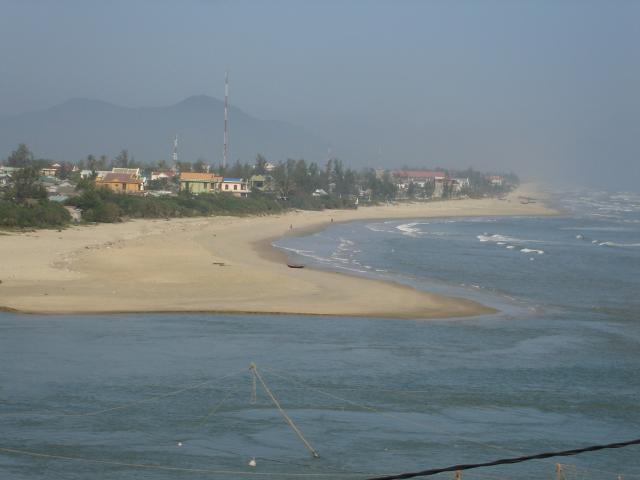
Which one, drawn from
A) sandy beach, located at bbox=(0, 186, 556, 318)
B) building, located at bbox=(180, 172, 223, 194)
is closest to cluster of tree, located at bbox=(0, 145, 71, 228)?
sandy beach, located at bbox=(0, 186, 556, 318)

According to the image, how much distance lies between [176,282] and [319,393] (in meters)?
15.6

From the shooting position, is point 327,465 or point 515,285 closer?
point 327,465

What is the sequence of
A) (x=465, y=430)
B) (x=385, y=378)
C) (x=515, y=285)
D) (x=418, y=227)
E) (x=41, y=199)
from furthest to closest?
(x=418, y=227), (x=41, y=199), (x=515, y=285), (x=385, y=378), (x=465, y=430)

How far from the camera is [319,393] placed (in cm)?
1802

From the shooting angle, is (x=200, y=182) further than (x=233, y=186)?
No

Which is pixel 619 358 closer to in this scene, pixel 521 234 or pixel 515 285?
pixel 515 285

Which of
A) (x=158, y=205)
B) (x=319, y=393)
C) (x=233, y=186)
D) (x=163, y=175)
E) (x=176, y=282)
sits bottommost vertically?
(x=319, y=393)

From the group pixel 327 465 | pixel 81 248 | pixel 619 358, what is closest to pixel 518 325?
pixel 619 358

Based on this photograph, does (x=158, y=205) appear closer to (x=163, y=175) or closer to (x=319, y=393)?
(x=163, y=175)

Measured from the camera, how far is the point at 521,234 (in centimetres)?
7175

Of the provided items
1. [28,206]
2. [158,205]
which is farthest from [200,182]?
[28,206]

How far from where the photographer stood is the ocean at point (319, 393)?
1431 cm

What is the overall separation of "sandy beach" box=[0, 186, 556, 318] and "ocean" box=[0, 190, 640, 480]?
149 cm

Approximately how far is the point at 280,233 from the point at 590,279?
1022 inches
